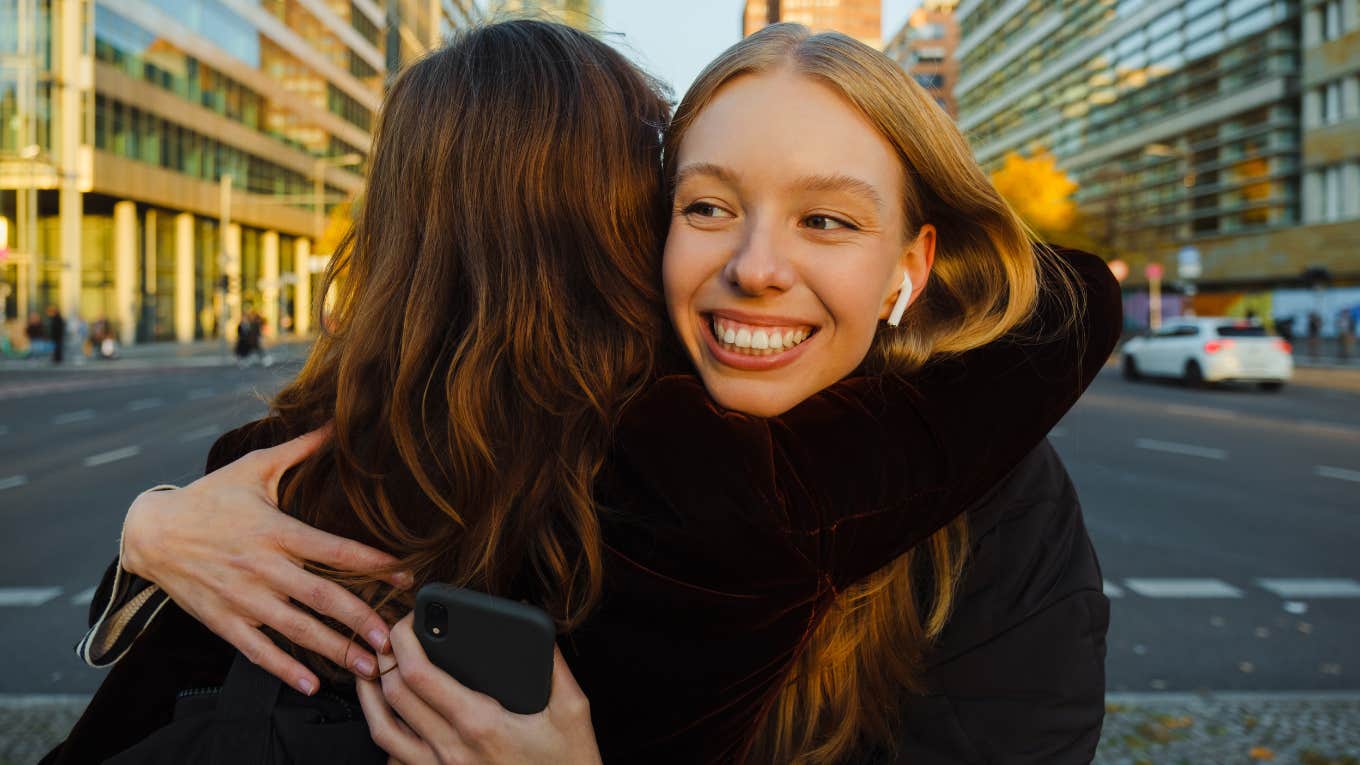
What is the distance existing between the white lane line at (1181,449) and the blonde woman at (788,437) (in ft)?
35.7

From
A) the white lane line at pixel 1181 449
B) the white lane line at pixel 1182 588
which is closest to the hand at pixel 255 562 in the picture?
the white lane line at pixel 1182 588

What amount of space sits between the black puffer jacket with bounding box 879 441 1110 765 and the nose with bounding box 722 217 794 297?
490 mm

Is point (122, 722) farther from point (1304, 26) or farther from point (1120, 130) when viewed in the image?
point (1120, 130)

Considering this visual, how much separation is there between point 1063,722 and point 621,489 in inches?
30.4

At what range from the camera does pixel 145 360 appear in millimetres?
34594

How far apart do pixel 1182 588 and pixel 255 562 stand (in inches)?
227

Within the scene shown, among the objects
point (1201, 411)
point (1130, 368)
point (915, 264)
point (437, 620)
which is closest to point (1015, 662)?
point (915, 264)

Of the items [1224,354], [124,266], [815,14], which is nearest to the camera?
[815,14]

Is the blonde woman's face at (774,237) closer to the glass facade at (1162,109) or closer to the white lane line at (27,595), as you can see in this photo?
the white lane line at (27,595)

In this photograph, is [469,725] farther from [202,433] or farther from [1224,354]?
[1224,354]

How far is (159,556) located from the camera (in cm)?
164

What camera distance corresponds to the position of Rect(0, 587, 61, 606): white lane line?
5.58 metres

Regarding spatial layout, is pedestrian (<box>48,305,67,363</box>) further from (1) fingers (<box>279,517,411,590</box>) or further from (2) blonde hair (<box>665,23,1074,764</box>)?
(2) blonde hair (<box>665,23,1074,764</box>)

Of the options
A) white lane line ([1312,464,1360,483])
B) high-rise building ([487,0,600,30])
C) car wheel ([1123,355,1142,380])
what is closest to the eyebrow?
high-rise building ([487,0,600,30])
